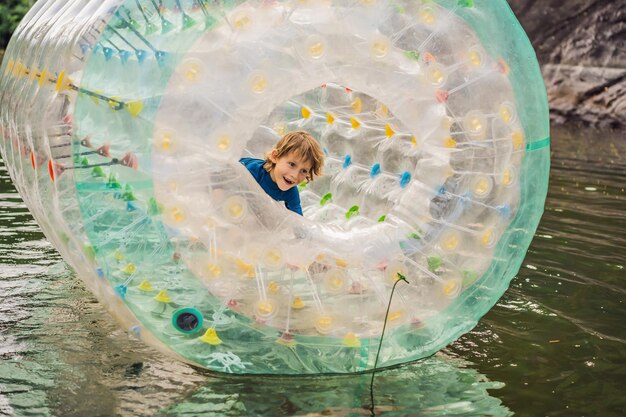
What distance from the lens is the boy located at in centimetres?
375

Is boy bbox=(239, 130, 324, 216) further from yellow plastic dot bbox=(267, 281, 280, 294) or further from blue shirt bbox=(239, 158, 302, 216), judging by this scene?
yellow plastic dot bbox=(267, 281, 280, 294)

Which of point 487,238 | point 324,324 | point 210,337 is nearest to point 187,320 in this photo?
point 210,337

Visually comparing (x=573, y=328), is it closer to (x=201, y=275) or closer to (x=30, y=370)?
(x=201, y=275)

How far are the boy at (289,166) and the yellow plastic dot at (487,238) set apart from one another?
30.2 inches

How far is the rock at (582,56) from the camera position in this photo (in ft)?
42.9

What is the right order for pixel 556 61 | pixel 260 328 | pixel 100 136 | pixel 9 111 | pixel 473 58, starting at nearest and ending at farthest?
pixel 100 136 → pixel 260 328 → pixel 473 58 → pixel 9 111 → pixel 556 61

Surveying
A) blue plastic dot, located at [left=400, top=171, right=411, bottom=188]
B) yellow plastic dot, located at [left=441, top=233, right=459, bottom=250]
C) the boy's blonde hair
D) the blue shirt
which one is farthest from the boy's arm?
yellow plastic dot, located at [left=441, top=233, right=459, bottom=250]

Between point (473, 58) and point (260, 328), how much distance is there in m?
1.35

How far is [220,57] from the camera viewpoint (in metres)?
3.20

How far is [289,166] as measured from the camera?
3.76m

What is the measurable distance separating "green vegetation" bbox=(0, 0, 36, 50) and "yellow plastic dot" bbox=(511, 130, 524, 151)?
17.1 m

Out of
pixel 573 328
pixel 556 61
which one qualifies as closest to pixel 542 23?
pixel 556 61

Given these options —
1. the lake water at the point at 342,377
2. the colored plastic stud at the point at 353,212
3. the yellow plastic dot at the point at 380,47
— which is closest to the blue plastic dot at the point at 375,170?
the colored plastic stud at the point at 353,212

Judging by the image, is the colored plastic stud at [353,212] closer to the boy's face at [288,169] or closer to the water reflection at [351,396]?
the boy's face at [288,169]
